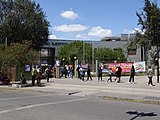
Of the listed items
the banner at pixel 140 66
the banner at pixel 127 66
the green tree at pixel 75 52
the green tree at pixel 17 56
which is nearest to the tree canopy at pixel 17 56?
the green tree at pixel 17 56

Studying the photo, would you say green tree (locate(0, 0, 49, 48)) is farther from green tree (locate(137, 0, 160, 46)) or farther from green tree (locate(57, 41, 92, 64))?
green tree (locate(57, 41, 92, 64))

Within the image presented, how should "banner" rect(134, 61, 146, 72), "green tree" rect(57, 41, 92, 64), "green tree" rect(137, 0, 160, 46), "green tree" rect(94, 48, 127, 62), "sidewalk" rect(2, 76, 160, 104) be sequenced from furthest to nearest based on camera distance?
"green tree" rect(94, 48, 127, 62)
"green tree" rect(57, 41, 92, 64)
"banner" rect(134, 61, 146, 72)
"green tree" rect(137, 0, 160, 46)
"sidewalk" rect(2, 76, 160, 104)

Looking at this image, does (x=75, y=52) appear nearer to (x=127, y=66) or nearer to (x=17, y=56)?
(x=127, y=66)

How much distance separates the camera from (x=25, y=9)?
173 ft

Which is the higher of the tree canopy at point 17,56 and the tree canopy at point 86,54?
the tree canopy at point 86,54

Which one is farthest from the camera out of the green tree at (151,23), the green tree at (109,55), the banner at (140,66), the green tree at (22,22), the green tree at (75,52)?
the green tree at (109,55)

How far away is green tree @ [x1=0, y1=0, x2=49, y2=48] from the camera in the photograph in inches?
2028

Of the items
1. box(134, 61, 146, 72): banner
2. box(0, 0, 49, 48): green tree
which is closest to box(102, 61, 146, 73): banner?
box(134, 61, 146, 72): banner

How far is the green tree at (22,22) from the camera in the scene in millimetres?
51500

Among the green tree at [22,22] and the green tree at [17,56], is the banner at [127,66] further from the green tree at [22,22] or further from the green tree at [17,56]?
the green tree at [17,56]

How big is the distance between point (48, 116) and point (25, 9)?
42.6 meters

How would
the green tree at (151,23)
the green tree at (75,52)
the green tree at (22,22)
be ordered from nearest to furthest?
the green tree at (151,23) < the green tree at (22,22) < the green tree at (75,52)

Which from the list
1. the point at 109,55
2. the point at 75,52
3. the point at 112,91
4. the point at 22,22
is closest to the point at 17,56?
the point at 112,91

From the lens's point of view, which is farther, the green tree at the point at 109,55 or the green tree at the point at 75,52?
the green tree at the point at 109,55
